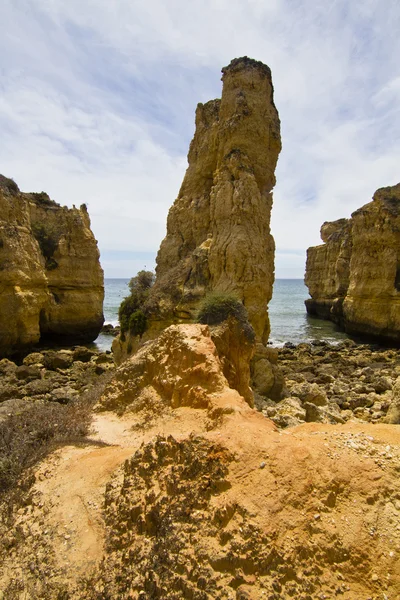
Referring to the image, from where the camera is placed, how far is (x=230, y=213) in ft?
51.7

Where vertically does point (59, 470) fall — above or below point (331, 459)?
below

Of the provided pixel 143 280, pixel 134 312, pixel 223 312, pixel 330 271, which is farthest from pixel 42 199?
pixel 330 271

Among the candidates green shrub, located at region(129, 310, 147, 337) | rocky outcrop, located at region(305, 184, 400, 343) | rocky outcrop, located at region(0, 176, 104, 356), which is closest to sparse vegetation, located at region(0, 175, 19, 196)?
rocky outcrop, located at region(0, 176, 104, 356)

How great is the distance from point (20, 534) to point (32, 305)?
21.7 meters

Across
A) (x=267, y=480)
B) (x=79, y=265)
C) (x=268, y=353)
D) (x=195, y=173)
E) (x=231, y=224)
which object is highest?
(x=195, y=173)

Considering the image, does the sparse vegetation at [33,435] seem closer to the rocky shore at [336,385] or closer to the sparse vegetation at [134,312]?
the rocky shore at [336,385]

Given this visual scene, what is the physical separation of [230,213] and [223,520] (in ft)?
45.6

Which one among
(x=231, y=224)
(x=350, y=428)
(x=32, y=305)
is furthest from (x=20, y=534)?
(x=32, y=305)

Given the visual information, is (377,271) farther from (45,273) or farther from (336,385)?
(45,273)

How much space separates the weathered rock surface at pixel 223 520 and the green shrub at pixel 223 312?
5483 mm

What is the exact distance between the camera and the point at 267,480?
3.43 meters

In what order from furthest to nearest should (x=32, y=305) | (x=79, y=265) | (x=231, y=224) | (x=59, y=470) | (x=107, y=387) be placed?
(x=79, y=265)
(x=32, y=305)
(x=231, y=224)
(x=107, y=387)
(x=59, y=470)

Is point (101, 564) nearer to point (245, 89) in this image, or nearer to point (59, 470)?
point (59, 470)

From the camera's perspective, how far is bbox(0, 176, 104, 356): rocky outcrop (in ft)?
73.0
